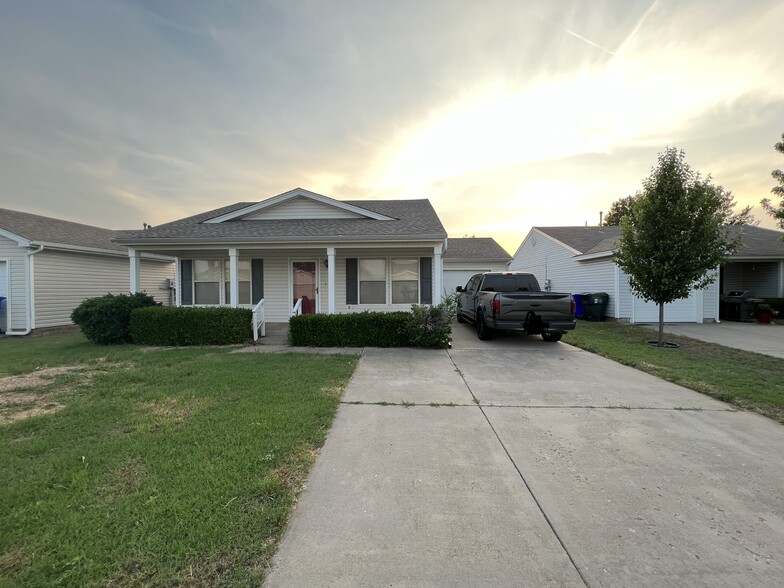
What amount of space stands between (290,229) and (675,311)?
49.7 ft

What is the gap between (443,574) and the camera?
1.89m

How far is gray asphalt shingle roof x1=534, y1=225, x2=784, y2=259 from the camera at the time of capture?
1538 cm

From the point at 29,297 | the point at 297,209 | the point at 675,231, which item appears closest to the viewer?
the point at 675,231

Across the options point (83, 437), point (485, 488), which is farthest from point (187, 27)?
point (485, 488)

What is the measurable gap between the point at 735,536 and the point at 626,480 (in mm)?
706

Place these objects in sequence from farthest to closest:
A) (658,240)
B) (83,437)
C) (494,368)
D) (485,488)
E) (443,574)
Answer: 1. (658,240)
2. (494,368)
3. (83,437)
4. (485,488)
5. (443,574)

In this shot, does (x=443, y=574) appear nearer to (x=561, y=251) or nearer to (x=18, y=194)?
(x=561, y=251)

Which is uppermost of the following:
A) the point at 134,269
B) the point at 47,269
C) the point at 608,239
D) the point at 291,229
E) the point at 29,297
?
the point at 608,239

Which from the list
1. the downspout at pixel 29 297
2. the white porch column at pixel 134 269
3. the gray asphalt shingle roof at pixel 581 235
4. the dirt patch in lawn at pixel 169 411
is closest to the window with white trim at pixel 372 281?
the white porch column at pixel 134 269

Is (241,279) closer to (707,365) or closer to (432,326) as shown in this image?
(432,326)

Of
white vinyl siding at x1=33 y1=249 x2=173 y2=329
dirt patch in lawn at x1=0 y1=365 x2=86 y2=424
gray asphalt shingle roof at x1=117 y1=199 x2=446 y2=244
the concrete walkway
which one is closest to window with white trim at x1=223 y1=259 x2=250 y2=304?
gray asphalt shingle roof at x1=117 y1=199 x2=446 y2=244

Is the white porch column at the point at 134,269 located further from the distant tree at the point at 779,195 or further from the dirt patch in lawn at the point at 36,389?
the distant tree at the point at 779,195

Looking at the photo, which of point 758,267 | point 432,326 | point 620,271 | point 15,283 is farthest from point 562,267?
point 15,283

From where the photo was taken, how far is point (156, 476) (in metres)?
2.78
